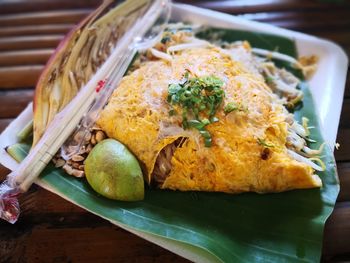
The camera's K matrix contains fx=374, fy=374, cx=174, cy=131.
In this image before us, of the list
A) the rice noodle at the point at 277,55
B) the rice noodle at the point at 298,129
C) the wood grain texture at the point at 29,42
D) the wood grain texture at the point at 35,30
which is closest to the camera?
the rice noodle at the point at 298,129

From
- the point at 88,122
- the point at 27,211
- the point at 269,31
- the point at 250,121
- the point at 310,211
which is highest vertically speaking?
the point at 269,31

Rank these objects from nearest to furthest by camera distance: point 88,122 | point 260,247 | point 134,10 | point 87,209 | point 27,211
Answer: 1. point 260,247
2. point 87,209
3. point 27,211
4. point 88,122
5. point 134,10

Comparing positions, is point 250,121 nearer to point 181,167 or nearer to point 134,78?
point 181,167

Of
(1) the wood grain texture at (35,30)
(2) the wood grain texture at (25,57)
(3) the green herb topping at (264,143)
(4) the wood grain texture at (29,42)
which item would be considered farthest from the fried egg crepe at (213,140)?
(1) the wood grain texture at (35,30)

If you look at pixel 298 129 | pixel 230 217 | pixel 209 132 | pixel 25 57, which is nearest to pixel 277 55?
pixel 298 129

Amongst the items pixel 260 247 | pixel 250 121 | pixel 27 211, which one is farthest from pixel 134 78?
pixel 260 247

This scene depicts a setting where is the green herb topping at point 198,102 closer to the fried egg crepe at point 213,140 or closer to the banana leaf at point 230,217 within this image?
the fried egg crepe at point 213,140

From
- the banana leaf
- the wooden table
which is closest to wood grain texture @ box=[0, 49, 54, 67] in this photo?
the wooden table

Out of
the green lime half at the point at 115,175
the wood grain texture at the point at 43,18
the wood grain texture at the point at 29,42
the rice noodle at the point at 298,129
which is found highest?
the wood grain texture at the point at 43,18
